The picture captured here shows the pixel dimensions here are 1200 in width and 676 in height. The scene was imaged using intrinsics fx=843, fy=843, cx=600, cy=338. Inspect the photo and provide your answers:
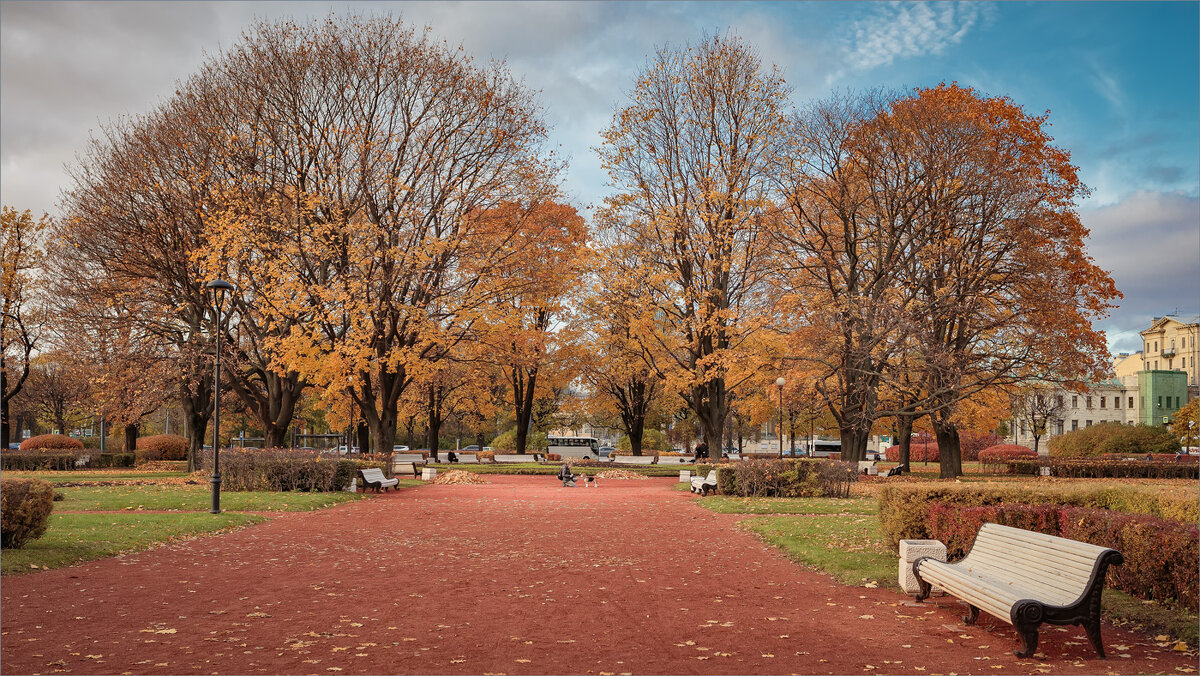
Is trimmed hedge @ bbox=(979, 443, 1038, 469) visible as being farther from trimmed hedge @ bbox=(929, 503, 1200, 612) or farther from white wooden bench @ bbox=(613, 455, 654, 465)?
trimmed hedge @ bbox=(929, 503, 1200, 612)

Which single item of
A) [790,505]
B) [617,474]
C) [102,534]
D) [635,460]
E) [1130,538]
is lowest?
[635,460]

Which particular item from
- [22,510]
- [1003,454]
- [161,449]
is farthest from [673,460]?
[22,510]

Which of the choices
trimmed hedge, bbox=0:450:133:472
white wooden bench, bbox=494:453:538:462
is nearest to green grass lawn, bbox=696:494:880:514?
white wooden bench, bbox=494:453:538:462

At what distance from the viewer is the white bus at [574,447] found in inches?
2484

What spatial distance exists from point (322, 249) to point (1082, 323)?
27.2 meters

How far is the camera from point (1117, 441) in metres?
49.2

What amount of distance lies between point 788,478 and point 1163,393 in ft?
300

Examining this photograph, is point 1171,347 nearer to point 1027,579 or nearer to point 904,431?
point 904,431

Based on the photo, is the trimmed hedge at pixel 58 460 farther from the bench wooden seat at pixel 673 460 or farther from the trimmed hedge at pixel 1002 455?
the trimmed hedge at pixel 1002 455

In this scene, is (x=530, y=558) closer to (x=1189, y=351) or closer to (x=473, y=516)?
(x=473, y=516)

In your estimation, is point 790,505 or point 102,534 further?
point 790,505

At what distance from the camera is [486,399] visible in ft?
169

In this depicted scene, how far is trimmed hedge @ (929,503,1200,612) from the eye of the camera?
8.09m

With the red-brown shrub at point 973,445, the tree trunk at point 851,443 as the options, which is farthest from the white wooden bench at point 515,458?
the red-brown shrub at point 973,445
